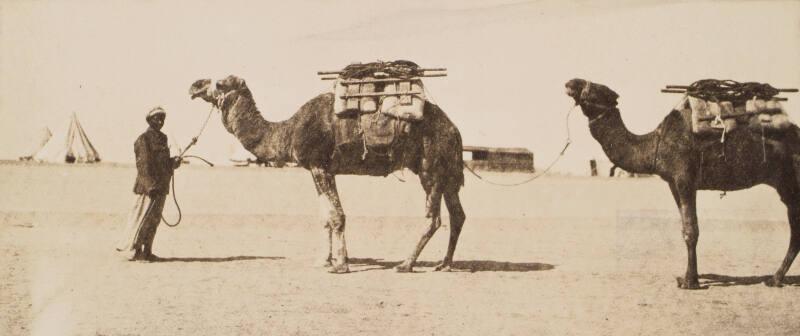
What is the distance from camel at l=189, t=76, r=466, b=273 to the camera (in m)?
10.8

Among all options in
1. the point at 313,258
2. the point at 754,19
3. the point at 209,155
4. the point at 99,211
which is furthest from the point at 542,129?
the point at 313,258

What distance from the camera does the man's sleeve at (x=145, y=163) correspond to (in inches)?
449

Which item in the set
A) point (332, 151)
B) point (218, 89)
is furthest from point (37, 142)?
point (332, 151)

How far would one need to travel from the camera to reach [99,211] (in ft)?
58.4

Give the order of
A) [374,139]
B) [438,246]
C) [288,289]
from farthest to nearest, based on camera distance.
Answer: [438,246]
[374,139]
[288,289]

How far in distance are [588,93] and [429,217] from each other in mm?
2440

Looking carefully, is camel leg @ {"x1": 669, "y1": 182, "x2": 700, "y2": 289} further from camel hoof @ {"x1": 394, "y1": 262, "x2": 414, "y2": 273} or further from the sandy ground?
camel hoof @ {"x1": 394, "y1": 262, "x2": 414, "y2": 273}

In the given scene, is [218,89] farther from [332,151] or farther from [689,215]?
[689,215]

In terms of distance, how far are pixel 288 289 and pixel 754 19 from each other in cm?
1126

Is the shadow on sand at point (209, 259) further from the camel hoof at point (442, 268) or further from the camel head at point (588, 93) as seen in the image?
the camel head at point (588, 93)

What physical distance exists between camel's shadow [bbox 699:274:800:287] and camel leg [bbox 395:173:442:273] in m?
3.04

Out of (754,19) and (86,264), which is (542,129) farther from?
(86,264)

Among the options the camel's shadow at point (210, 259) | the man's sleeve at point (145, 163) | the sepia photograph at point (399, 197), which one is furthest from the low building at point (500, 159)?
A: the man's sleeve at point (145, 163)

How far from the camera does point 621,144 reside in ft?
32.1
